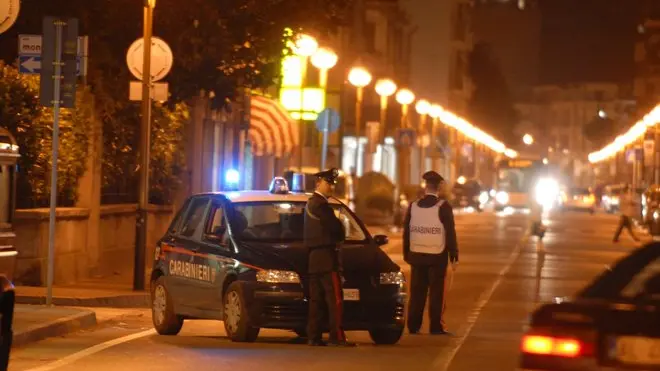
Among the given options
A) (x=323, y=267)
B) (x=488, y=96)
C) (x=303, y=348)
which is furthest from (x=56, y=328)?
(x=488, y=96)

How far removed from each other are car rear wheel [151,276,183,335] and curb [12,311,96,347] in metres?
0.97

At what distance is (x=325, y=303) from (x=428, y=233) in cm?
252

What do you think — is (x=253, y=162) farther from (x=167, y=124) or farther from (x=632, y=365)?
(x=632, y=365)

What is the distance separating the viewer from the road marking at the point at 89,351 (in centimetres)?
1442

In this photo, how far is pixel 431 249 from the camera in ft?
59.3

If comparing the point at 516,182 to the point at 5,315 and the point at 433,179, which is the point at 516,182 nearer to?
the point at 433,179

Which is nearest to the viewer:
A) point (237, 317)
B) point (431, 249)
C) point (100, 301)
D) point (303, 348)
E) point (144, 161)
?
point (303, 348)

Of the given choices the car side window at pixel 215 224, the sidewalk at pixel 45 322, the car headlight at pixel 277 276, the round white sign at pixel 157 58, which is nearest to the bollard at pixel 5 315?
the sidewalk at pixel 45 322

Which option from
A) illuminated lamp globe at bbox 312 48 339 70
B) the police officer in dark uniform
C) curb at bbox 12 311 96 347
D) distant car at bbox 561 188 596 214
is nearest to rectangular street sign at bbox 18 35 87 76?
curb at bbox 12 311 96 347

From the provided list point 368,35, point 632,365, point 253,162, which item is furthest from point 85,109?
point 368,35

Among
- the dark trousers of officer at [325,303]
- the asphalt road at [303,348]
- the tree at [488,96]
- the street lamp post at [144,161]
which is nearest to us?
the asphalt road at [303,348]

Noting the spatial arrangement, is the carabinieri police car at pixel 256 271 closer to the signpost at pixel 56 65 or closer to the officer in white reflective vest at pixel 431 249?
the officer in white reflective vest at pixel 431 249

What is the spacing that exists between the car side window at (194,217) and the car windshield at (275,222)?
0.58m

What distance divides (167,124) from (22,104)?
23.2ft
